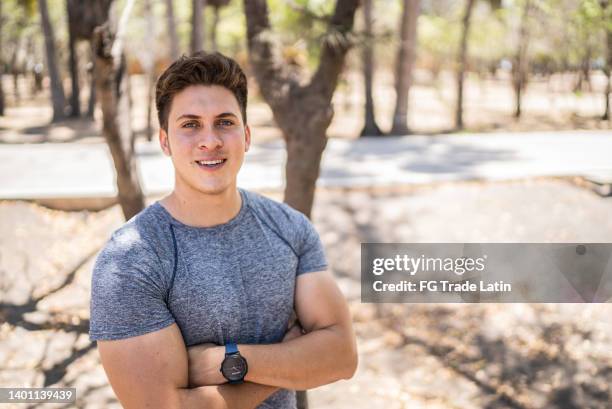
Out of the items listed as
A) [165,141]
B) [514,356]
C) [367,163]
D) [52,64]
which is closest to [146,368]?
[165,141]

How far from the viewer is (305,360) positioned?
2.02m

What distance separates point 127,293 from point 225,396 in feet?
1.48

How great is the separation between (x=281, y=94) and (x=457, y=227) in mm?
3773

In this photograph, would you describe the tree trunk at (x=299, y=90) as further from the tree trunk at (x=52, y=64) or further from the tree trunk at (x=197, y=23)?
→ the tree trunk at (x=52, y=64)

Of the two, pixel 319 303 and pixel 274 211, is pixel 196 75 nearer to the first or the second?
pixel 274 211

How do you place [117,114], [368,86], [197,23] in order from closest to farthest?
1. [117,114]
2. [197,23]
3. [368,86]

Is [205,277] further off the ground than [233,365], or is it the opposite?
[205,277]

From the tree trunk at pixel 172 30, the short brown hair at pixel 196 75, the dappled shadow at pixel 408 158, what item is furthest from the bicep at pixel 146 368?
the tree trunk at pixel 172 30

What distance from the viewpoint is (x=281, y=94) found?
13.4ft

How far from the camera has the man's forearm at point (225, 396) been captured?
5.84 feet

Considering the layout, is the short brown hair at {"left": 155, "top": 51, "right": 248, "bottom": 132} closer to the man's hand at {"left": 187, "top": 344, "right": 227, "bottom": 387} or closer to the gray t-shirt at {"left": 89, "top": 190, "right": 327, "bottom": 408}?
the gray t-shirt at {"left": 89, "top": 190, "right": 327, "bottom": 408}

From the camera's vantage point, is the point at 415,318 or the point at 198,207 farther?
the point at 415,318

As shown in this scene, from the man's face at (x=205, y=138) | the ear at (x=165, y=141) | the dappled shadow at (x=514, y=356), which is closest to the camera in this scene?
the man's face at (x=205, y=138)

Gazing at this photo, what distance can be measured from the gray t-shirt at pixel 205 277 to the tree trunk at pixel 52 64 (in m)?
17.9
